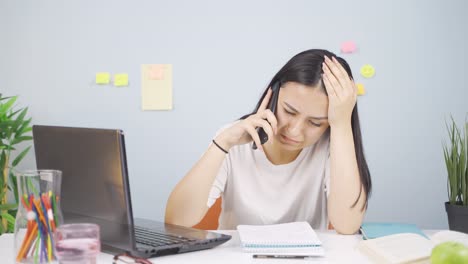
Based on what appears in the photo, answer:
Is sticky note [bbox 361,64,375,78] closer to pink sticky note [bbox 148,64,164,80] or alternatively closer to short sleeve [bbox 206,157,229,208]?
pink sticky note [bbox 148,64,164,80]

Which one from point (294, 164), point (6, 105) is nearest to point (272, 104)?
point (294, 164)

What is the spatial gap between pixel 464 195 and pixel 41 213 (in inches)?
65.9

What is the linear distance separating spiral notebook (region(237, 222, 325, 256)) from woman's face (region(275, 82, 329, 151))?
33 cm

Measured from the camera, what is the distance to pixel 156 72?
9.27ft

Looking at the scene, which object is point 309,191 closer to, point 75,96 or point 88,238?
point 88,238

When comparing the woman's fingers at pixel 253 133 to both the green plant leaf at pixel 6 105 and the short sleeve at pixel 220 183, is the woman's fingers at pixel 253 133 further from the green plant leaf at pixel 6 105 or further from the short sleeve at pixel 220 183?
the green plant leaf at pixel 6 105

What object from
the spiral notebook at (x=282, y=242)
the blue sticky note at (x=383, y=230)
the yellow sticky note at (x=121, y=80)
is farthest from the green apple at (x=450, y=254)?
the yellow sticky note at (x=121, y=80)

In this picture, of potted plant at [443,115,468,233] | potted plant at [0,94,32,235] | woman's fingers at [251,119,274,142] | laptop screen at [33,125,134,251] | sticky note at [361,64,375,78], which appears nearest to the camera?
laptop screen at [33,125,134,251]

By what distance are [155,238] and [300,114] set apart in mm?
562

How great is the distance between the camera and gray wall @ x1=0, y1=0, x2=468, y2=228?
279 centimetres

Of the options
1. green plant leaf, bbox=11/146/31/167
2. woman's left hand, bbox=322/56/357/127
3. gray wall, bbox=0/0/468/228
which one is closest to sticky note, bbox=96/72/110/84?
gray wall, bbox=0/0/468/228

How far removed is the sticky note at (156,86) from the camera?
282cm

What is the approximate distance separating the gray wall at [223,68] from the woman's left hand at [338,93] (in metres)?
1.32

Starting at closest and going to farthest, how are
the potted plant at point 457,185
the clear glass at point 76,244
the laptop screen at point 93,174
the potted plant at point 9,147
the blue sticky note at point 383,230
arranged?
the clear glass at point 76,244, the laptop screen at point 93,174, the blue sticky note at point 383,230, the potted plant at point 457,185, the potted plant at point 9,147
